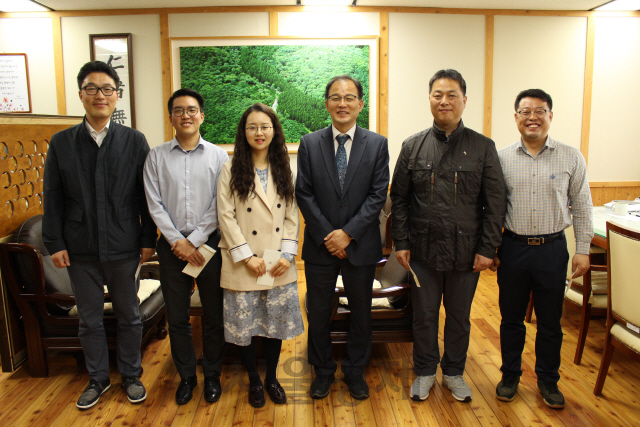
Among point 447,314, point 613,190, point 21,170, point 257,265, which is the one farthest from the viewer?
point 613,190

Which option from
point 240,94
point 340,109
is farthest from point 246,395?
point 240,94

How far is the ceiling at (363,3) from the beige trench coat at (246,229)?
9.70 ft

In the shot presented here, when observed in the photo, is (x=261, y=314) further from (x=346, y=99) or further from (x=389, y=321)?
(x=346, y=99)

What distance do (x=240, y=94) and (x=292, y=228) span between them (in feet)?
9.19

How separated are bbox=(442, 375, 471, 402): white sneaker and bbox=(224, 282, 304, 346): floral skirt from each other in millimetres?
910

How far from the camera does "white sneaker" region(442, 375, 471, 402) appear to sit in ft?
7.64

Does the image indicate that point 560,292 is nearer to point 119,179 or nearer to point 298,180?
point 298,180

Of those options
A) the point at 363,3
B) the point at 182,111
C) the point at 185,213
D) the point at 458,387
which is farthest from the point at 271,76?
the point at 458,387

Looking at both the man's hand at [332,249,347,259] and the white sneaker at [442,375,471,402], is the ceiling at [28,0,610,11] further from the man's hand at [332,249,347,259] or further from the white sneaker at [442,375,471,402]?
the white sneaker at [442,375,471,402]

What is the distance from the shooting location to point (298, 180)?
7.61 feet

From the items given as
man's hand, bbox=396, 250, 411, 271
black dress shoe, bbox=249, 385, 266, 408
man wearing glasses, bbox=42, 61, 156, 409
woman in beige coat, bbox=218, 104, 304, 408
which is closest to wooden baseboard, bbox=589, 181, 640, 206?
man's hand, bbox=396, 250, 411, 271

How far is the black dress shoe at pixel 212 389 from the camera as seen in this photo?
2.34 m

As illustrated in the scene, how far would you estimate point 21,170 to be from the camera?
2801 millimetres

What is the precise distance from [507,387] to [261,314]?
1.43 meters
